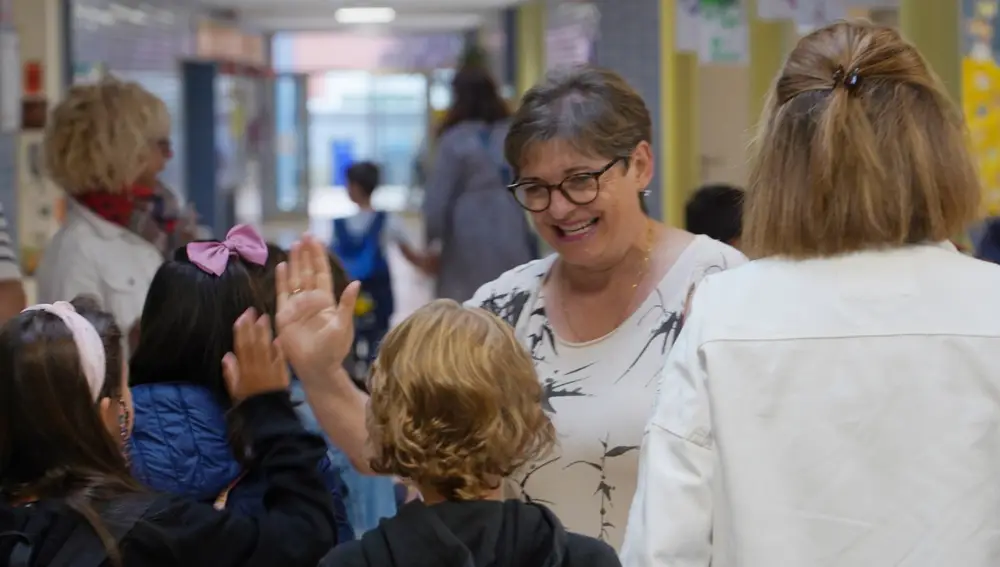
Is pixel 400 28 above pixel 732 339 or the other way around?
above

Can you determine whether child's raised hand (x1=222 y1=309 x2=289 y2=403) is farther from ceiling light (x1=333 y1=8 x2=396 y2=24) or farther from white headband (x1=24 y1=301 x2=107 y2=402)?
ceiling light (x1=333 y1=8 x2=396 y2=24)

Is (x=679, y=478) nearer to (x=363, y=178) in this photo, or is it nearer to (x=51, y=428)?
(x=51, y=428)

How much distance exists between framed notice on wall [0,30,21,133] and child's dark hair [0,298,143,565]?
5.60m

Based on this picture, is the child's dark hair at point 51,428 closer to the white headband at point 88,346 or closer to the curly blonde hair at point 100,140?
the white headband at point 88,346

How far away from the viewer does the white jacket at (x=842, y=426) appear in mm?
1922

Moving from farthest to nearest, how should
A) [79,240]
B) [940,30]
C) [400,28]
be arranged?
1. [400,28]
2. [940,30]
3. [79,240]

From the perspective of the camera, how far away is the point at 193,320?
2.40m

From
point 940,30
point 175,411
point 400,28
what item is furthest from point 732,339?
point 400,28

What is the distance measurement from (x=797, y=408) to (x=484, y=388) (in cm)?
42

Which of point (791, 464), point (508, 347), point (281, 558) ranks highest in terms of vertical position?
point (508, 347)

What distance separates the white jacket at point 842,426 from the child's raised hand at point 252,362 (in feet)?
2.15

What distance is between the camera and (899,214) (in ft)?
A: 6.33

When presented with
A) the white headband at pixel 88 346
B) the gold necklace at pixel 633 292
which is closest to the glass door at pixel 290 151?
the gold necklace at pixel 633 292

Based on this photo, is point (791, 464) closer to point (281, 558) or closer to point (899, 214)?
point (899, 214)
